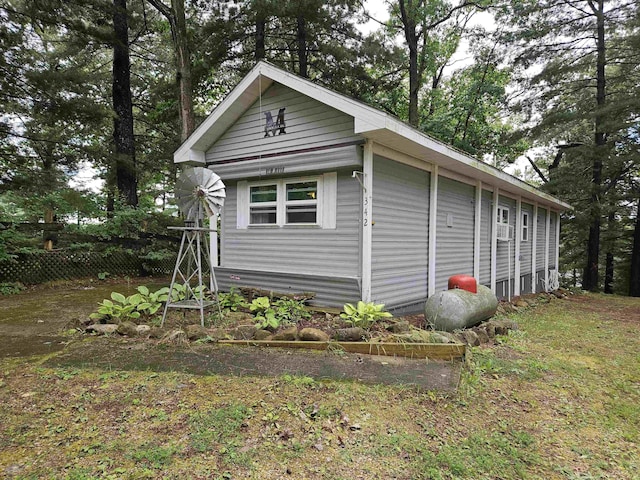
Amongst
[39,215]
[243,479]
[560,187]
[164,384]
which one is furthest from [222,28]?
[560,187]

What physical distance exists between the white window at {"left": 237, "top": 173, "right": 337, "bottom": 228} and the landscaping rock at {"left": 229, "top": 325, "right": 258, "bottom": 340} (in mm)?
2371

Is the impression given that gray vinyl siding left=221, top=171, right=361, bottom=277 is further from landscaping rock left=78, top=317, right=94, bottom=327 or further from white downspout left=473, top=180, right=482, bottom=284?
white downspout left=473, top=180, right=482, bottom=284

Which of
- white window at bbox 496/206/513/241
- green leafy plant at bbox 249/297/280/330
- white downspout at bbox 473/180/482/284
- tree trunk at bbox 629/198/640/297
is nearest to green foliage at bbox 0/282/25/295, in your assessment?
green leafy plant at bbox 249/297/280/330

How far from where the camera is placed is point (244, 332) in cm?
469

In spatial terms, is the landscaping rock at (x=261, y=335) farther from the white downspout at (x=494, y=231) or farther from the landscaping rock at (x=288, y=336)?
the white downspout at (x=494, y=231)

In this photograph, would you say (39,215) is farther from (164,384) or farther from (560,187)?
(560,187)

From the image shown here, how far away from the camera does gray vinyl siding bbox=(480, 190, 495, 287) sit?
9406 mm

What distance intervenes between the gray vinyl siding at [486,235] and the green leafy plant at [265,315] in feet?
20.2

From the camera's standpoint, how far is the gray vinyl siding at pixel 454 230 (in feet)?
25.4

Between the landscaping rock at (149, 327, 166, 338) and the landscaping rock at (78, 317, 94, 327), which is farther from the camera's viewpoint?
the landscaping rock at (78, 317, 94, 327)

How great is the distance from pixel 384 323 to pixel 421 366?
157cm

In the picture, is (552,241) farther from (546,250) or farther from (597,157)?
(597,157)

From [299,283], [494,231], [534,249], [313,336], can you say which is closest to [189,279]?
[299,283]

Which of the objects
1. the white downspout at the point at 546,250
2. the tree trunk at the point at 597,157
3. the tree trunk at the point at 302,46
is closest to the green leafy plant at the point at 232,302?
the tree trunk at the point at 302,46
